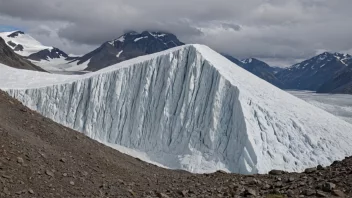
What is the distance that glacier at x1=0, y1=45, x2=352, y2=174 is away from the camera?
28078mm

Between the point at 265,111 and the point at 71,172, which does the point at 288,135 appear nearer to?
the point at 265,111

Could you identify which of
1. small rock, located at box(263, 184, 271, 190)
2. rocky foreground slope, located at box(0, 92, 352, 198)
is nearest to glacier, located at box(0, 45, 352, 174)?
rocky foreground slope, located at box(0, 92, 352, 198)

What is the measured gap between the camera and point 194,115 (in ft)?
103

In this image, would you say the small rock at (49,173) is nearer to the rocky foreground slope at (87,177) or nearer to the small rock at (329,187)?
the rocky foreground slope at (87,177)

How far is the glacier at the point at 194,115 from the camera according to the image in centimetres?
2808

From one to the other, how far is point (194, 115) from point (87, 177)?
19.3m

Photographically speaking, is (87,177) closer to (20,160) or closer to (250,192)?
(20,160)

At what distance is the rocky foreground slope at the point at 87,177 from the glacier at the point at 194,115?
13.3 meters

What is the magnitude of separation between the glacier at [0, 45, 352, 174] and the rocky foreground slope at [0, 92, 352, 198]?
13.3m

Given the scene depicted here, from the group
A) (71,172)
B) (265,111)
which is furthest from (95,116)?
(71,172)

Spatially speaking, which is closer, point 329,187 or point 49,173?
point 329,187

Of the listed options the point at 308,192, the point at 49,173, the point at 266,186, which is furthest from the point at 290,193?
the point at 49,173

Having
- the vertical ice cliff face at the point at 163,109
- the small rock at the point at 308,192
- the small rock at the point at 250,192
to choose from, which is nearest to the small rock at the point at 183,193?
the small rock at the point at 250,192

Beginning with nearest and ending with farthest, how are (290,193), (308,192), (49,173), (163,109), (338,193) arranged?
(338,193) → (308,192) → (290,193) → (49,173) → (163,109)
